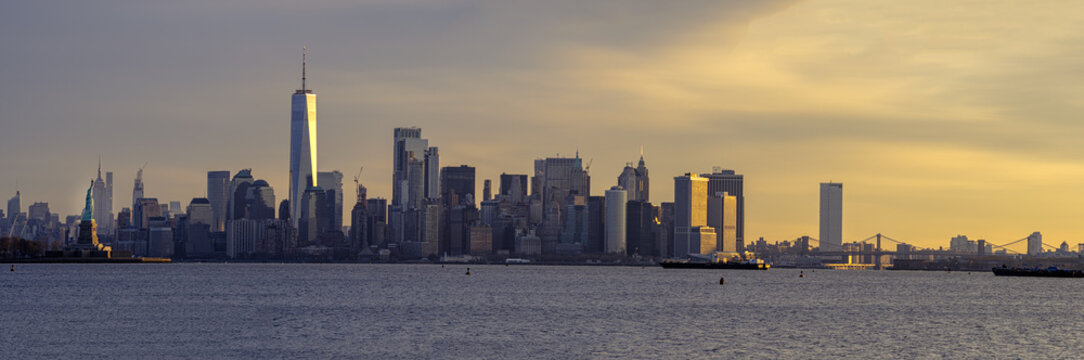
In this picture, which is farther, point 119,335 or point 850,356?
point 119,335

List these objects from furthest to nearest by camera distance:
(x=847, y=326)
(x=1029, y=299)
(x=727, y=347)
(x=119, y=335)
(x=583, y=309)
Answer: (x=1029, y=299) → (x=583, y=309) → (x=847, y=326) → (x=119, y=335) → (x=727, y=347)

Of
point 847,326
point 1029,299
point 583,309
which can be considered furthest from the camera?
point 1029,299

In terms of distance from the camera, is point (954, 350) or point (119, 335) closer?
point (954, 350)

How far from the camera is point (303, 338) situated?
92.1 metres

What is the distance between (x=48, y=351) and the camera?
81.8 meters

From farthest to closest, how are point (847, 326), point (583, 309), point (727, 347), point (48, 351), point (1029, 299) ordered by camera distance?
point (1029, 299), point (583, 309), point (847, 326), point (727, 347), point (48, 351)

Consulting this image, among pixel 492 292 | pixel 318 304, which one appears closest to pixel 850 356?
pixel 318 304

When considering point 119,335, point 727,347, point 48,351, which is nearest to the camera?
point 48,351

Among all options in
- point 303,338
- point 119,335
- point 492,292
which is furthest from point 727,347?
point 492,292

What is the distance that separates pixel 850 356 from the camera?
8269 centimetres

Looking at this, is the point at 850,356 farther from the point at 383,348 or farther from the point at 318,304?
the point at 318,304

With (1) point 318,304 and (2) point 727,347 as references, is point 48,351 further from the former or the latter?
(1) point 318,304

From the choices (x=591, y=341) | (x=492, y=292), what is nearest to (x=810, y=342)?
(x=591, y=341)

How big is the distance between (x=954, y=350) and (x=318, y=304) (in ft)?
245
